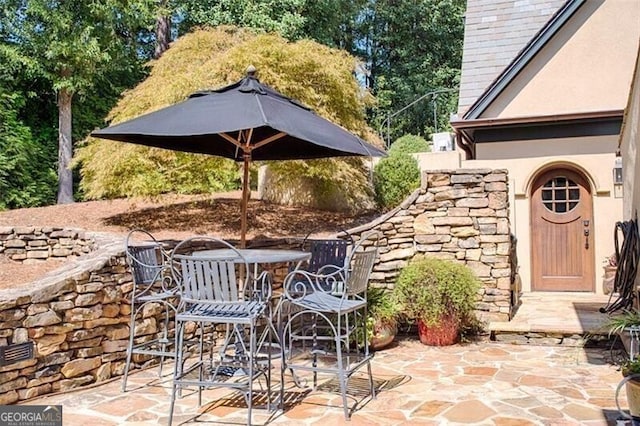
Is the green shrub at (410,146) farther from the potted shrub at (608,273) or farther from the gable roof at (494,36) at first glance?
the potted shrub at (608,273)

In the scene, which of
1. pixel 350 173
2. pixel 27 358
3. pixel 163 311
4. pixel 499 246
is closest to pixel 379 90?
pixel 350 173

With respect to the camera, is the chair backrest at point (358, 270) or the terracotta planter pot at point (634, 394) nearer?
the terracotta planter pot at point (634, 394)

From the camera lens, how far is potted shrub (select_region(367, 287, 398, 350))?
18.0ft

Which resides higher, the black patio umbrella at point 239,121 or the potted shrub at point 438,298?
the black patio umbrella at point 239,121

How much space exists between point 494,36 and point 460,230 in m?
6.39

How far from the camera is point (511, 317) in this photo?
20.5ft

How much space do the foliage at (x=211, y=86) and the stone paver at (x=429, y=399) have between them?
419 centimetres

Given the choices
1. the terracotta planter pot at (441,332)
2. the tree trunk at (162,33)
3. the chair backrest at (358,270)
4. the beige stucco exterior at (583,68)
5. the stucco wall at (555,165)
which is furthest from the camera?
the tree trunk at (162,33)

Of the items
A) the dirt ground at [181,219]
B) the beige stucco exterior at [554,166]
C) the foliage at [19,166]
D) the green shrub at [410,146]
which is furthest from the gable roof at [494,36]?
the foliage at [19,166]

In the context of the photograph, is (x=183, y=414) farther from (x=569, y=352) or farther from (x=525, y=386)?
(x=569, y=352)

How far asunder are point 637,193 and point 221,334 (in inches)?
188

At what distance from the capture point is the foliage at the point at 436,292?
5547mm

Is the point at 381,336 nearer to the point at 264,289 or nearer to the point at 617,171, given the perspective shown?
the point at 264,289

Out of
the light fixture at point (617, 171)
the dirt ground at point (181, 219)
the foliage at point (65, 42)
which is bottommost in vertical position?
the dirt ground at point (181, 219)
